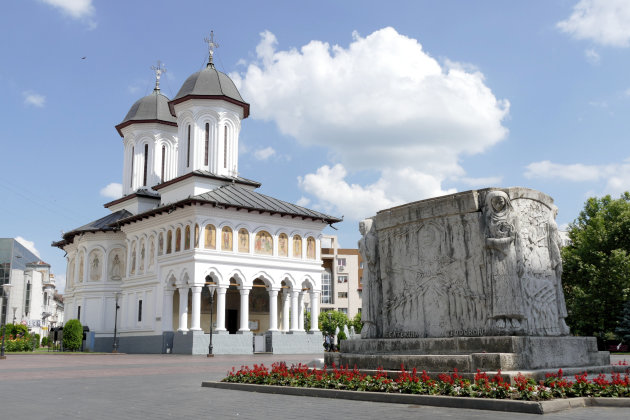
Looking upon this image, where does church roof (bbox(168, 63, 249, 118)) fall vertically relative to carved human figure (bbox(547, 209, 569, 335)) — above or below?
above

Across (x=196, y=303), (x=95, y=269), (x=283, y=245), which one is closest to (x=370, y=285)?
(x=196, y=303)

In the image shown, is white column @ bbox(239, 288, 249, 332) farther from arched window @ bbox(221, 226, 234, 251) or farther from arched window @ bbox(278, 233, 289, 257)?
arched window @ bbox(278, 233, 289, 257)

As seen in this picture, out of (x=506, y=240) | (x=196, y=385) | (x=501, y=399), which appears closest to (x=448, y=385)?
(x=501, y=399)

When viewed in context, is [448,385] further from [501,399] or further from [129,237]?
[129,237]

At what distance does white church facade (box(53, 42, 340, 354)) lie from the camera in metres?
35.0

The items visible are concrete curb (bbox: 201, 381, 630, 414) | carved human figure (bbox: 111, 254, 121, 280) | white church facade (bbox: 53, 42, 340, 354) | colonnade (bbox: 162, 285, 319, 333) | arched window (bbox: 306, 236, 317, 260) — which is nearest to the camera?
concrete curb (bbox: 201, 381, 630, 414)

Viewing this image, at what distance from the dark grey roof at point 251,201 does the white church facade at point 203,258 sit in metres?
0.09

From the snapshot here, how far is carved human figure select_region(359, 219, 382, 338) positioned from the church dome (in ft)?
132

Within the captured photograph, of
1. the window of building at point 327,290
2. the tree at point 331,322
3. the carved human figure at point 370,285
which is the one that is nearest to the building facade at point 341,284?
the window of building at point 327,290

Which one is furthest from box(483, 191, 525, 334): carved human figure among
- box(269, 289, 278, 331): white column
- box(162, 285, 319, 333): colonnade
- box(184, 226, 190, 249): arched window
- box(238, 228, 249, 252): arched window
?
box(269, 289, 278, 331): white column

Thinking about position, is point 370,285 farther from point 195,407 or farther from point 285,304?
point 285,304

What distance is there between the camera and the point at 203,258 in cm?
3441

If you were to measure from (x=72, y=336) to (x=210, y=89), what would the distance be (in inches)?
735

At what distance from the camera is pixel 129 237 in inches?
1634
